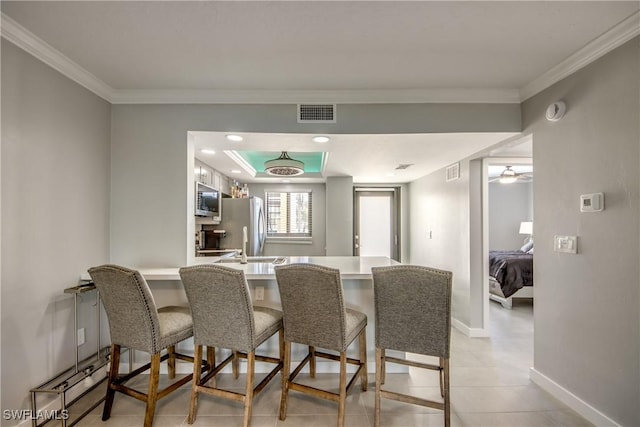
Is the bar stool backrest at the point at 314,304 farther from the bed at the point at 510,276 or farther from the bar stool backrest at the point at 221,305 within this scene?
the bed at the point at 510,276

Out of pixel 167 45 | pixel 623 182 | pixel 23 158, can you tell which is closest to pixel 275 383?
pixel 23 158

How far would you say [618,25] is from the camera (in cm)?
161

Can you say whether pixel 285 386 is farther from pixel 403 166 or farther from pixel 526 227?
pixel 526 227

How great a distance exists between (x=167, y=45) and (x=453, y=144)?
8.27 feet

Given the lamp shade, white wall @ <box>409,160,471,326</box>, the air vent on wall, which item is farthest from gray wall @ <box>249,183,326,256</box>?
the lamp shade

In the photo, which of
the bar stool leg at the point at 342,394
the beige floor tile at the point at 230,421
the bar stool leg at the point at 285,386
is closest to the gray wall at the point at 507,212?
the bar stool leg at the point at 342,394

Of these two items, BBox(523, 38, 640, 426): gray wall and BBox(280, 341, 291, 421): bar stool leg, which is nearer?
BBox(523, 38, 640, 426): gray wall

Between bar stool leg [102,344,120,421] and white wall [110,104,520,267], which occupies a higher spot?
white wall [110,104,520,267]

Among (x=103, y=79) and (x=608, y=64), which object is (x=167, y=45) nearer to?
(x=103, y=79)

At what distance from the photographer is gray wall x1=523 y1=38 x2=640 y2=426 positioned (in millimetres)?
1635

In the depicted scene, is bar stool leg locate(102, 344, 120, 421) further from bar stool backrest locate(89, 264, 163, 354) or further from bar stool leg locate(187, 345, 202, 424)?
bar stool leg locate(187, 345, 202, 424)

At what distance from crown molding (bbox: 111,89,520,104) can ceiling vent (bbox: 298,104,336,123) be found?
5cm

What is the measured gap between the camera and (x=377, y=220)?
5.81 m

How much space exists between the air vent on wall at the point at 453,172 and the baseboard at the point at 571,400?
85.8 inches
